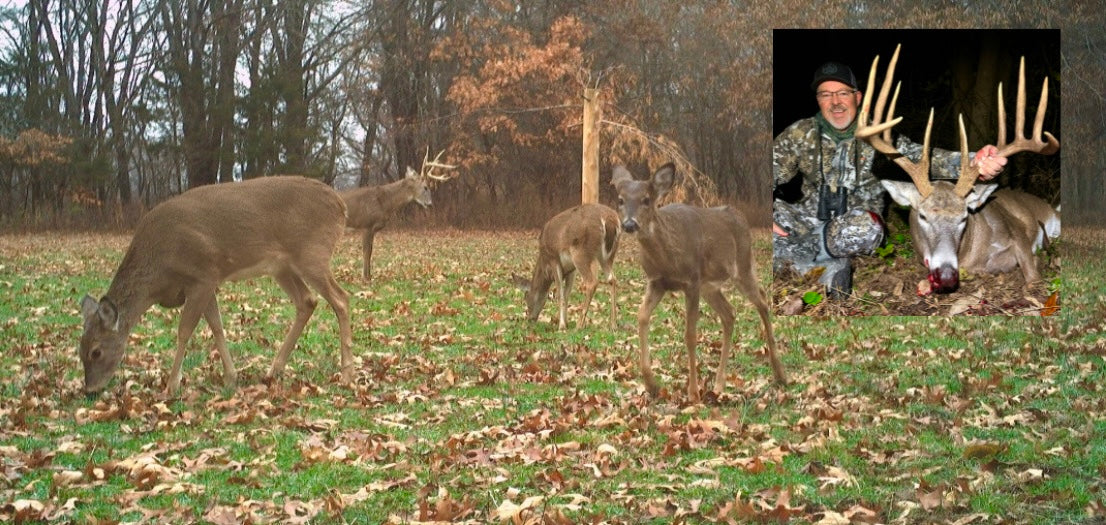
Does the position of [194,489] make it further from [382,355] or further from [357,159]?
[357,159]

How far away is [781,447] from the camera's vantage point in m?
6.40

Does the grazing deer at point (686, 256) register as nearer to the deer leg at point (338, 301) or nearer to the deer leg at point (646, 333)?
the deer leg at point (646, 333)

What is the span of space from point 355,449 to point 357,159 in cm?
4119

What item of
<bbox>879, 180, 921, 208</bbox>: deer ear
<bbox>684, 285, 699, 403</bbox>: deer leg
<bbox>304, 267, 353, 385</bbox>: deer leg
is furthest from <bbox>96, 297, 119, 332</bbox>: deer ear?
<bbox>879, 180, 921, 208</bbox>: deer ear

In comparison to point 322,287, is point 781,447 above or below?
below

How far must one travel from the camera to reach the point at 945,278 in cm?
966

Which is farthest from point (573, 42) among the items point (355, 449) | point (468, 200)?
point (355, 449)

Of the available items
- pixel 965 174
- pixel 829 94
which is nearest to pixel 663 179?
pixel 829 94

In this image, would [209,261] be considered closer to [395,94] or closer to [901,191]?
[901,191]

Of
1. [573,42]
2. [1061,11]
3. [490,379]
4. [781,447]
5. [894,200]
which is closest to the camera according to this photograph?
[781,447]

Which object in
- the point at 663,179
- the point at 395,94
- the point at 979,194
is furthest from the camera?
the point at 395,94

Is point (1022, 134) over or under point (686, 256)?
over

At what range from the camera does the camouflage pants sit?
9.71 meters

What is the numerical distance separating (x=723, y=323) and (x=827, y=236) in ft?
5.76
